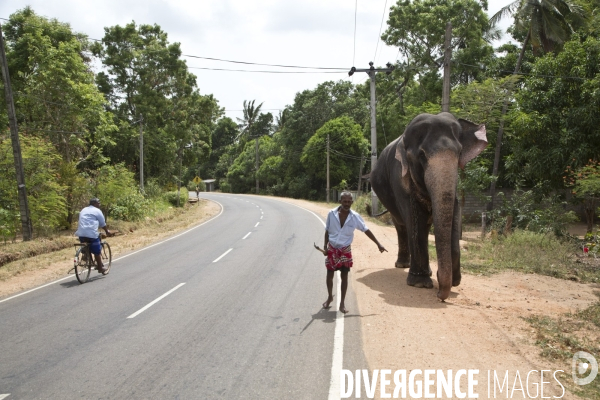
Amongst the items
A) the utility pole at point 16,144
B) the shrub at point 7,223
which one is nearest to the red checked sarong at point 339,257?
the utility pole at point 16,144

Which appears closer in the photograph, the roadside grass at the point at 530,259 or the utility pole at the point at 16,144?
the roadside grass at the point at 530,259

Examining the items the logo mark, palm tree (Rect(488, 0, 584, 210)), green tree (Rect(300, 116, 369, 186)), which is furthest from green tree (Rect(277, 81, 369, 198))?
the logo mark

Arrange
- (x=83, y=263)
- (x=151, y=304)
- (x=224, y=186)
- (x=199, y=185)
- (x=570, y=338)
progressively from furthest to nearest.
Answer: (x=199, y=185) < (x=224, y=186) < (x=83, y=263) < (x=151, y=304) < (x=570, y=338)

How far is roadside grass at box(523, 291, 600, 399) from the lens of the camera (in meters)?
4.63

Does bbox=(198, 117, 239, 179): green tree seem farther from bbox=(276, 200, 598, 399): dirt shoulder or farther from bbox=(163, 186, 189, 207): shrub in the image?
bbox=(276, 200, 598, 399): dirt shoulder

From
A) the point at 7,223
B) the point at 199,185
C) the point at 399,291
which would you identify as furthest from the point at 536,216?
the point at 199,185

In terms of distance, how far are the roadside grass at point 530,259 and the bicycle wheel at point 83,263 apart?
877 centimetres

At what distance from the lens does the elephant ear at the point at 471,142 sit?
8195 mm

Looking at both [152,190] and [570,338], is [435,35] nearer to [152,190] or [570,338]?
[152,190]

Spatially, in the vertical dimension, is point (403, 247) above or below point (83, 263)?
above

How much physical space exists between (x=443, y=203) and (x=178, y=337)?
436 centimetres

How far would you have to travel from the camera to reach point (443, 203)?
23.9 feet

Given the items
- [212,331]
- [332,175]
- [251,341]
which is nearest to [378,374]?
[251,341]

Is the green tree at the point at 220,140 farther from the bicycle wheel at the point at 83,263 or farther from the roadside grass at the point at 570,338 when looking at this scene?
the roadside grass at the point at 570,338
